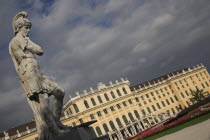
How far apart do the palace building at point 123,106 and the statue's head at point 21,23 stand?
34871 millimetres

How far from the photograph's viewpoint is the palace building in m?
42.0

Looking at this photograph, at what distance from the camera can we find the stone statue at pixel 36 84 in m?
4.38

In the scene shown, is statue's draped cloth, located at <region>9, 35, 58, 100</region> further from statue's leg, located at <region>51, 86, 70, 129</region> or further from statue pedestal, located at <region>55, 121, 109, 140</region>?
statue pedestal, located at <region>55, 121, 109, 140</region>

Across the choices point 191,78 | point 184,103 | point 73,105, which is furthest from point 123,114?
point 191,78

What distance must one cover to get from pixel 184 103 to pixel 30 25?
57270mm

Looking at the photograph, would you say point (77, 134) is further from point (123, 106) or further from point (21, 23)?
point (123, 106)

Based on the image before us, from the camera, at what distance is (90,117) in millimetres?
44031

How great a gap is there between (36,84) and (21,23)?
1.75 meters

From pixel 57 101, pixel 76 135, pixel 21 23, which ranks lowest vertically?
pixel 76 135

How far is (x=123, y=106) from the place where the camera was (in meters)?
47.8

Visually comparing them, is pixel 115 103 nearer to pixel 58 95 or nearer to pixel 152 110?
pixel 152 110

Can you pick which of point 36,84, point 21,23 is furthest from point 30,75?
point 21,23

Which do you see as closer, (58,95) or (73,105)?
(58,95)

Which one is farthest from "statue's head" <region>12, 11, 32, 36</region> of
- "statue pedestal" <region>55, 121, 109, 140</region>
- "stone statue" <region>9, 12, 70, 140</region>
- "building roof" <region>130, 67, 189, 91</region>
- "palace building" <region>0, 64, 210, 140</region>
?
"building roof" <region>130, 67, 189, 91</region>
